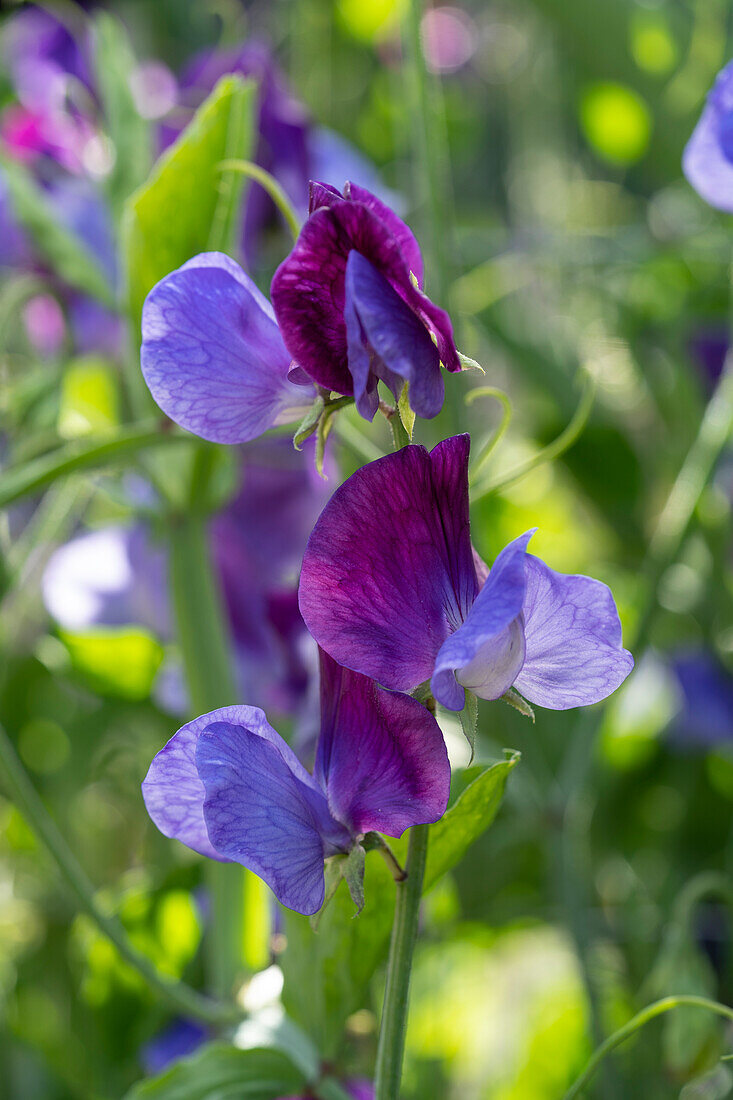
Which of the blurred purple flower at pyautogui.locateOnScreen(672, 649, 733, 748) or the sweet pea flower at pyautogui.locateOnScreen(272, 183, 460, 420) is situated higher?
the sweet pea flower at pyautogui.locateOnScreen(272, 183, 460, 420)

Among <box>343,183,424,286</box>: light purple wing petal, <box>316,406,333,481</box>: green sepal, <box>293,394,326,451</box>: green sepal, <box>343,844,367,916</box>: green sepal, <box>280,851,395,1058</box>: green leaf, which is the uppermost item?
<box>343,183,424,286</box>: light purple wing petal

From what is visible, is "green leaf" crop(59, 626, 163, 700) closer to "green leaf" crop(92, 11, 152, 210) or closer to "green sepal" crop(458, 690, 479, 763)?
"green leaf" crop(92, 11, 152, 210)

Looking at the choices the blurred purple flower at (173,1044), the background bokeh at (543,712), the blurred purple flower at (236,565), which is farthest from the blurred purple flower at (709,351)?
the blurred purple flower at (173,1044)

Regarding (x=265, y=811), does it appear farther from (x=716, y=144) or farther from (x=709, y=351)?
(x=709, y=351)

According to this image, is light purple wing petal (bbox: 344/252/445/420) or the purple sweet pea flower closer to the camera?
light purple wing petal (bbox: 344/252/445/420)

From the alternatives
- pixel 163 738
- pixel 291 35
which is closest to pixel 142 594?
pixel 163 738

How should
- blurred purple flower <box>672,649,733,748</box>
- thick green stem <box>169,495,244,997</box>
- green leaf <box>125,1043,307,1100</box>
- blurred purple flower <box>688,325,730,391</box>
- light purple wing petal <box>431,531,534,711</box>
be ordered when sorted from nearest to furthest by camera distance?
light purple wing petal <box>431,531,534,711</box>
green leaf <box>125,1043,307,1100</box>
thick green stem <box>169,495,244,997</box>
blurred purple flower <box>672,649,733,748</box>
blurred purple flower <box>688,325,730,391</box>

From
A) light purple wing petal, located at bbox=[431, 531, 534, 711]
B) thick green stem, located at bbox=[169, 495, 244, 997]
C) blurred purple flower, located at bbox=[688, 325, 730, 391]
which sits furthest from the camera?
blurred purple flower, located at bbox=[688, 325, 730, 391]

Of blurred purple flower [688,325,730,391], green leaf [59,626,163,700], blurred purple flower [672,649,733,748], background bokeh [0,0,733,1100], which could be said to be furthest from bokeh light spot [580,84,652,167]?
green leaf [59,626,163,700]

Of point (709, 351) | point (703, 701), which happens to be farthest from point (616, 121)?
point (703, 701)
